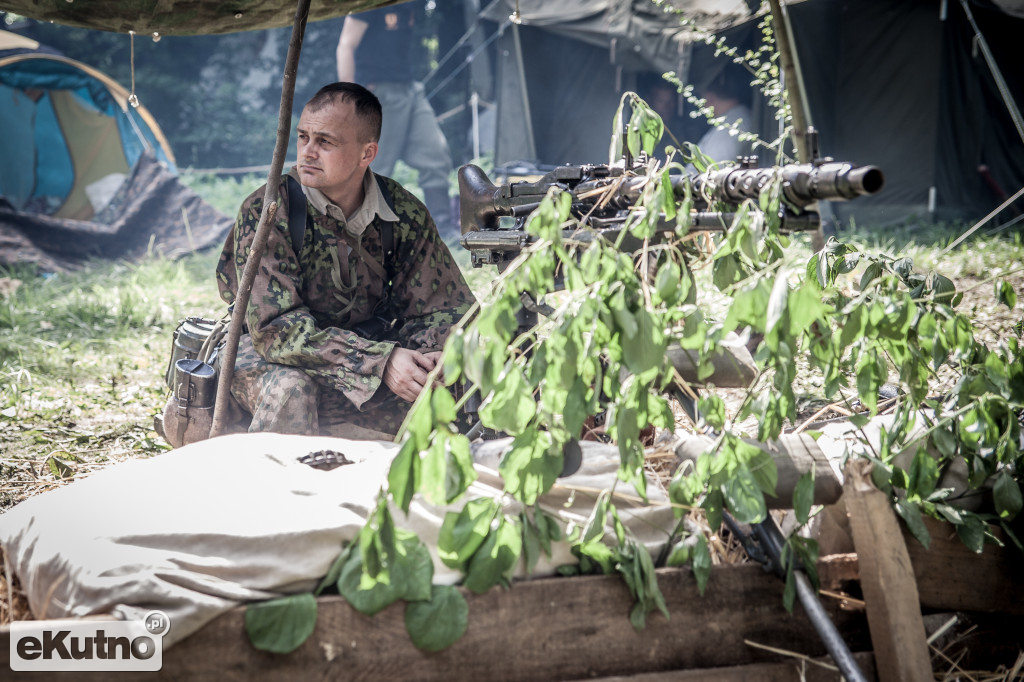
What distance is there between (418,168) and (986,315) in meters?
7.27

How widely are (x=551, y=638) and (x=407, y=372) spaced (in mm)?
1481

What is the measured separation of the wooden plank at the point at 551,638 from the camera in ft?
5.02

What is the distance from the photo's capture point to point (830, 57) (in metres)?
9.55

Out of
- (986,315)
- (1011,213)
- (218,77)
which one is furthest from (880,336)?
(218,77)

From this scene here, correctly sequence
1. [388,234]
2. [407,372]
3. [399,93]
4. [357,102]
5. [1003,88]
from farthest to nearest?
1. [399,93]
2. [1003,88]
3. [388,234]
4. [357,102]
5. [407,372]

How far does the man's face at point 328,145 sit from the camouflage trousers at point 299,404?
709 millimetres

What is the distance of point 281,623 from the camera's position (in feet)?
5.03

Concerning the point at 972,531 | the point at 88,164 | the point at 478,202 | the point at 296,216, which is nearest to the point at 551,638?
the point at 972,531

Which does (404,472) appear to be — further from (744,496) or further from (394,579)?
(744,496)

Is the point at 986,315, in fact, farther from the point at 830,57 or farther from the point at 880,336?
the point at 830,57

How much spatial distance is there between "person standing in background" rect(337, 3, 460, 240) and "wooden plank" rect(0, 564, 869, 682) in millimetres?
9045

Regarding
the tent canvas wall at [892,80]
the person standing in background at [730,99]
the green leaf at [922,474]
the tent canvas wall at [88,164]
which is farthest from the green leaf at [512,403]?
the tent canvas wall at [88,164]

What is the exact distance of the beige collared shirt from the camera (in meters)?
3.27

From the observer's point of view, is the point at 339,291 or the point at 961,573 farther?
the point at 339,291
